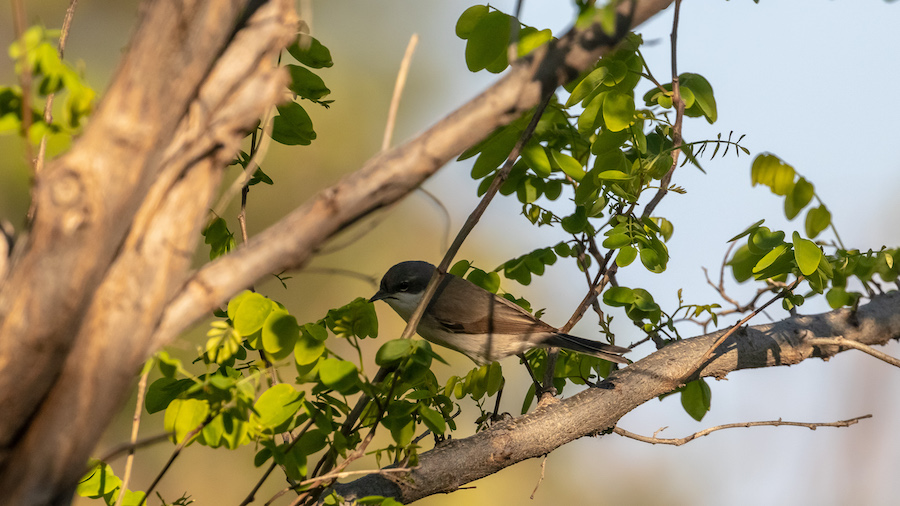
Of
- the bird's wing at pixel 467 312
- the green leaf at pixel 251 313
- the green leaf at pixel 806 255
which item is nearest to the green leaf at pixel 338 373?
the green leaf at pixel 251 313

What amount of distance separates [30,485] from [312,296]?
816 cm

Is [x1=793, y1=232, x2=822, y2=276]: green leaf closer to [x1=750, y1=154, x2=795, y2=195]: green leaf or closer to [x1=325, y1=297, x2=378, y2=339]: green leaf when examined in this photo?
[x1=750, y1=154, x2=795, y2=195]: green leaf

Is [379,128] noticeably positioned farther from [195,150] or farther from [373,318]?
[195,150]

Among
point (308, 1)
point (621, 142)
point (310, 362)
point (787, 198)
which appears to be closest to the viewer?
point (308, 1)

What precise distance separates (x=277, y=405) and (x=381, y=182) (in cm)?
90

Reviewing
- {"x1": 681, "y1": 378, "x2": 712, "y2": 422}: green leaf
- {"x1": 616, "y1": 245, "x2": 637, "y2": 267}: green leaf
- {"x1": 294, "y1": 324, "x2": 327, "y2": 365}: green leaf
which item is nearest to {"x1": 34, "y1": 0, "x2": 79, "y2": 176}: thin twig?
{"x1": 294, "y1": 324, "x2": 327, "y2": 365}: green leaf

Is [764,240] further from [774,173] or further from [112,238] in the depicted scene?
[112,238]

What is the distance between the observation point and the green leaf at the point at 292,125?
2648 millimetres

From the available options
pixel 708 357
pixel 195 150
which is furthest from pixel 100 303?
pixel 708 357

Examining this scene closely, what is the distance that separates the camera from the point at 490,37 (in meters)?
2.63

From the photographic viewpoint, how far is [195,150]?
57.1 inches

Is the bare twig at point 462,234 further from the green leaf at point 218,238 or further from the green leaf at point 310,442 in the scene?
A: the green leaf at point 218,238

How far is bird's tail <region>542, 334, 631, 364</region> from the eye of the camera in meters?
3.43

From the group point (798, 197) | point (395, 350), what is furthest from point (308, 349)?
point (798, 197)
